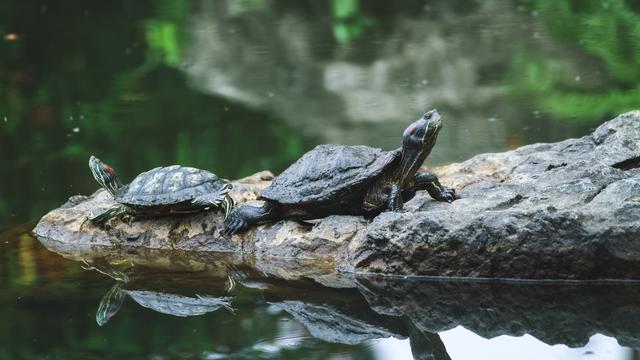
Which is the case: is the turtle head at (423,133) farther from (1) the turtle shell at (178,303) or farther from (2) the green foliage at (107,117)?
(2) the green foliage at (107,117)

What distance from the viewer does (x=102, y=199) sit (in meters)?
4.21

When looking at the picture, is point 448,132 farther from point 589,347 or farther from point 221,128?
point 589,347

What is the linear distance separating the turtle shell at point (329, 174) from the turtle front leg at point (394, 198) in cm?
8

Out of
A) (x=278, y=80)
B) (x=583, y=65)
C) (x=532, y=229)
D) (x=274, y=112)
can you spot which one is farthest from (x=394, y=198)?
(x=583, y=65)

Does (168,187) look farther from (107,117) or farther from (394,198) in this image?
(107,117)

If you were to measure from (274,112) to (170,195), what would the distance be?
285 centimetres

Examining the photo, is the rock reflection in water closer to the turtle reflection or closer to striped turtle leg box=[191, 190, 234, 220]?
A: the turtle reflection

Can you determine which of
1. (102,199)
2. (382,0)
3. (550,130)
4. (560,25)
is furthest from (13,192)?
(382,0)

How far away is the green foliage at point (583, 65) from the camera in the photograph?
6246 millimetres

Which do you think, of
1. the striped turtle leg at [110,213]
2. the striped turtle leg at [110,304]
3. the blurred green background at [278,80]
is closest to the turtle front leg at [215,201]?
the striped turtle leg at [110,213]

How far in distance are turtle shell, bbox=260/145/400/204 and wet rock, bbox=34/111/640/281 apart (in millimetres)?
118

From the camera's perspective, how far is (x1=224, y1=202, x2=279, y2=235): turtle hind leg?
3.78 metres

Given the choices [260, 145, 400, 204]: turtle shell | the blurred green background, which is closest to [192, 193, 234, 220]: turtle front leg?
[260, 145, 400, 204]: turtle shell

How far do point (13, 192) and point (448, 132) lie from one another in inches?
96.5
